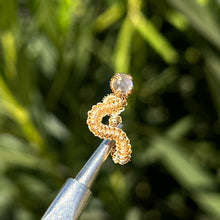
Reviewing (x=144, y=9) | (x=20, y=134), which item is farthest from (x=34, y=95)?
(x=144, y=9)

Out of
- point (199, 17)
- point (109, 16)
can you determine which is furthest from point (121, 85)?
point (109, 16)

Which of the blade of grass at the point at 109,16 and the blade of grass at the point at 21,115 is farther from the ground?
the blade of grass at the point at 109,16

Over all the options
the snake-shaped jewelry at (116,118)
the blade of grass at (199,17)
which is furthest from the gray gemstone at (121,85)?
the blade of grass at (199,17)

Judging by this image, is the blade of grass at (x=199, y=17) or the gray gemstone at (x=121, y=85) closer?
the gray gemstone at (x=121, y=85)

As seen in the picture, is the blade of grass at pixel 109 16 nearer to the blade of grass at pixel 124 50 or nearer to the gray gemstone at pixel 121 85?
the blade of grass at pixel 124 50

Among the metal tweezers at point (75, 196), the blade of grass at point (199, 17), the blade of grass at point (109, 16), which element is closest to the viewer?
the metal tweezers at point (75, 196)

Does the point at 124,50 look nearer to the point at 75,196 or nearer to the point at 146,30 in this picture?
the point at 146,30

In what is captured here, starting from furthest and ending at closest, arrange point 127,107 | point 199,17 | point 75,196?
point 127,107, point 199,17, point 75,196
